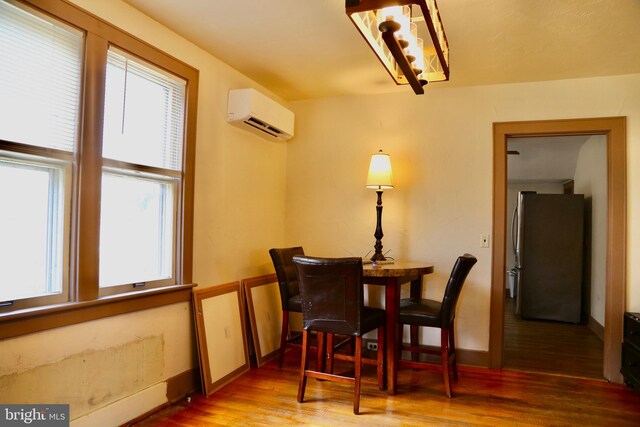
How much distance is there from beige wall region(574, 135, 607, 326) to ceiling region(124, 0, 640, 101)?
1.79m

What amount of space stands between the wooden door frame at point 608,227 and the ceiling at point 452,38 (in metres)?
0.38

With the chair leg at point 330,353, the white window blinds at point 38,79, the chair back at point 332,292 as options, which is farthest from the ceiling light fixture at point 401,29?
the chair leg at point 330,353

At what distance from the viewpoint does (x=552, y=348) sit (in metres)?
4.03

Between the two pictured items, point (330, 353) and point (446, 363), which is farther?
point (330, 353)

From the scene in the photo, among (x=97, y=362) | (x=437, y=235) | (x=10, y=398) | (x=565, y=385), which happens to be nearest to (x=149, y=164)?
(x=97, y=362)

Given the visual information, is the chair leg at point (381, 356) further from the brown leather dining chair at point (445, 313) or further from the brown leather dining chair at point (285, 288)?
the brown leather dining chair at point (285, 288)

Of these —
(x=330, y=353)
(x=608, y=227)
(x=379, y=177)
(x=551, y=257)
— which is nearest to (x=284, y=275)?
(x=330, y=353)

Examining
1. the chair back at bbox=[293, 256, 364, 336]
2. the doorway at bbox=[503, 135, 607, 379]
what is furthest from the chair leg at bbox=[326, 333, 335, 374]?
the doorway at bbox=[503, 135, 607, 379]

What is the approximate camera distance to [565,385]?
119 inches

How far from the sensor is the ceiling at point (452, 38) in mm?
2254

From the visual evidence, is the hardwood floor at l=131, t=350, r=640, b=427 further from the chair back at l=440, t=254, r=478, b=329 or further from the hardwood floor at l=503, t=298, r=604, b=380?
the chair back at l=440, t=254, r=478, b=329

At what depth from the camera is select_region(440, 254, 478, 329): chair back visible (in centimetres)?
270

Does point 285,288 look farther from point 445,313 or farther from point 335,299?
point 445,313

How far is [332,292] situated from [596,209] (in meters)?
3.97
